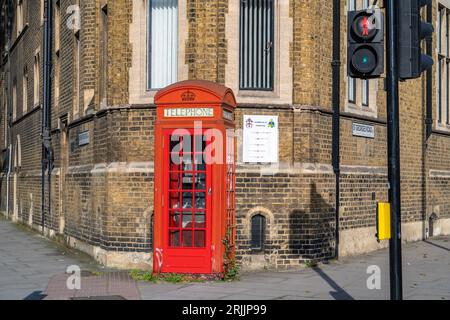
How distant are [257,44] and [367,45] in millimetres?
6502

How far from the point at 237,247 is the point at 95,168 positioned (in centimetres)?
384

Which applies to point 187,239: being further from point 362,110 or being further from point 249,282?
point 362,110

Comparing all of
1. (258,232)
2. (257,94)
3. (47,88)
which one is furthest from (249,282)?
(47,88)

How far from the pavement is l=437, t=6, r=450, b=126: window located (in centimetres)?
678

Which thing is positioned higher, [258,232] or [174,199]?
[174,199]

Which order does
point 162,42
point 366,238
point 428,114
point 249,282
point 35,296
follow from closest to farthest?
point 35,296
point 249,282
point 162,42
point 366,238
point 428,114

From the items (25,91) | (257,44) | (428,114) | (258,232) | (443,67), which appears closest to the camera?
(258,232)

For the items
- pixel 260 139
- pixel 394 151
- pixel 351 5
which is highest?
pixel 351 5

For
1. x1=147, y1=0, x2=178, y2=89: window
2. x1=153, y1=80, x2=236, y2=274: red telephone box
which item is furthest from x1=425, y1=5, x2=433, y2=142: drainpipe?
x1=153, y1=80, x2=236, y2=274: red telephone box

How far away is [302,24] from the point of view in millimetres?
13992

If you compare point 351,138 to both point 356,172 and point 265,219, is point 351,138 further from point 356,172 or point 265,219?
point 265,219

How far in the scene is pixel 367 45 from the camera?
7812 millimetres

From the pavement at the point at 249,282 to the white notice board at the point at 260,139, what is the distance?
2.15 meters
